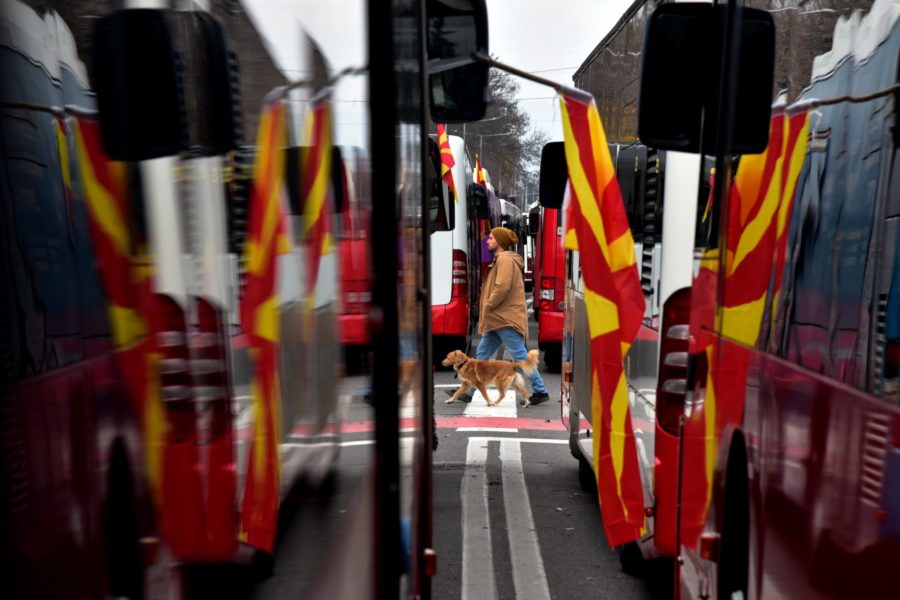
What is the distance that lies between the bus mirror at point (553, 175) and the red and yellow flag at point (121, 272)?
4.44 m

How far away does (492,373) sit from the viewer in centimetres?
927

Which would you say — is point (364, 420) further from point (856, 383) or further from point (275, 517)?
point (856, 383)

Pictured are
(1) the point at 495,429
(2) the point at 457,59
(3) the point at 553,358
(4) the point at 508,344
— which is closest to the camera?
(2) the point at 457,59

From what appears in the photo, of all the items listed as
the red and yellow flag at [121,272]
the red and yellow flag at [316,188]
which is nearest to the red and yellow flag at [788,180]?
the red and yellow flag at [316,188]

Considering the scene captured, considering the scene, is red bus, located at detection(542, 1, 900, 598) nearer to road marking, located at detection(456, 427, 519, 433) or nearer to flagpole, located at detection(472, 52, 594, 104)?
flagpole, located at detection(472, 52, 594, 104)

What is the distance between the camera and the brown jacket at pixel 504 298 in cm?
891

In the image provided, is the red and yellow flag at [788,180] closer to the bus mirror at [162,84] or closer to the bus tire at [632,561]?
the bus mirror at [162,84]

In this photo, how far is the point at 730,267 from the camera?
99.7 inches

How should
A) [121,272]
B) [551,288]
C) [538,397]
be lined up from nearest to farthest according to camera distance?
[121,272] < [538,397] < [551,288]

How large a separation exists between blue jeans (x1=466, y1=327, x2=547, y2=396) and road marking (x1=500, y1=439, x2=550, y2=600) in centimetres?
209

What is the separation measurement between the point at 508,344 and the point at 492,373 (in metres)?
0.38

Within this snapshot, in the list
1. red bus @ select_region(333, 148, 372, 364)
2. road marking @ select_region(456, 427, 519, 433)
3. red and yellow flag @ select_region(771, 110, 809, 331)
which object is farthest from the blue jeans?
red bus @ select_region(333, 148, 372, 364)

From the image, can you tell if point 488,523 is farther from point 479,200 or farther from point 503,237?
point 479,200

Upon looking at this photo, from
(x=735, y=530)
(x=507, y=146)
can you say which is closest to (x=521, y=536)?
(x=735, y=530)
